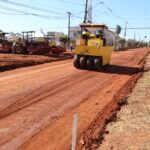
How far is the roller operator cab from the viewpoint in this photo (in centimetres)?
1997

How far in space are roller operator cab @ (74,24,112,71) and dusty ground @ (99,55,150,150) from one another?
364 inches

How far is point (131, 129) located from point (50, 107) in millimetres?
3069

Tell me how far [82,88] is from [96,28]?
8670 millimetres

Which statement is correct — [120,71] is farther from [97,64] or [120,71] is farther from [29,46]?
[29,46]

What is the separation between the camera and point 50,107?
32.1 feet

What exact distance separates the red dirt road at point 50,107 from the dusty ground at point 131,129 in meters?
0.45

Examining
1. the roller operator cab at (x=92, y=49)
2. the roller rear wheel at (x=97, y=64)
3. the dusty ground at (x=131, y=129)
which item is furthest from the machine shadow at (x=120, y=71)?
the dusty ground at (x=131, y=129)

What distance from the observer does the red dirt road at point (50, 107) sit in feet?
22.9

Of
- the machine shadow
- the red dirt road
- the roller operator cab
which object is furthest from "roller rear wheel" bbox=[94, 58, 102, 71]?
the red dirt road

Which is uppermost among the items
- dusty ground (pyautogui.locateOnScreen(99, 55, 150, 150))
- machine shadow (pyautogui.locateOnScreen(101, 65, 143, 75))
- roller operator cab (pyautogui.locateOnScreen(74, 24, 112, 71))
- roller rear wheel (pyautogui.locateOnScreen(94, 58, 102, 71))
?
roller operator cab (pyautogui.locateOnScreen(74, 24, 112, 71))

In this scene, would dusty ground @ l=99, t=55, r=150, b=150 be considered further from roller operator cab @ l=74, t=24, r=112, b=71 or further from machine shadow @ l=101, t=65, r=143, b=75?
roller operator cab @ l=74, t=24, r=112, b=71

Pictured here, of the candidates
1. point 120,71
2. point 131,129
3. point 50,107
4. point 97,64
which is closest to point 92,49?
point 97,64

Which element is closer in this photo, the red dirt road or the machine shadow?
the red dirt road

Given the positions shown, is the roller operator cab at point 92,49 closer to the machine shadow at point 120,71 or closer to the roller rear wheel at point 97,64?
the roller rear wheel at point 97,64
